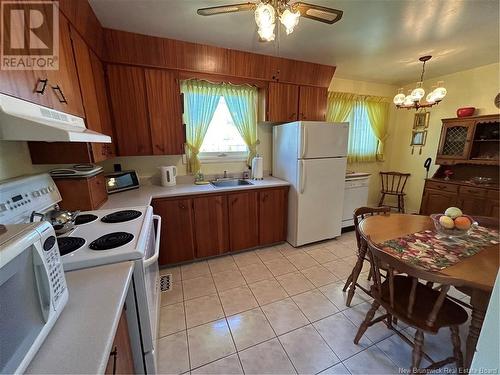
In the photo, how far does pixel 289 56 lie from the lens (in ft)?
8.48

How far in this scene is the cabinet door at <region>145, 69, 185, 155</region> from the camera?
2.21 meters

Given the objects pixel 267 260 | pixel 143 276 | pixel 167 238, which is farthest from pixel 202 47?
pixel 267 260

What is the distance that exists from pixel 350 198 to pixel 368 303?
5.36 ft

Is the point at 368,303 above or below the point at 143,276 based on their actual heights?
below

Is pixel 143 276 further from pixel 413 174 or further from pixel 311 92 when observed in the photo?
pixel 413 174

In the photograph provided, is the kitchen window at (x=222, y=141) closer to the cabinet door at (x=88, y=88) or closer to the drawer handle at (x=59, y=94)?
the cabinet door at (x=88, y=88)

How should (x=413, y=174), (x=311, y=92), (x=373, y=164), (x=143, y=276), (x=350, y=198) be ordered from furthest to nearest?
(x=373, y=164) → (x=413, y=174) → (x=350, y=198) → (x=311, y=92) → (x=143, y=276)

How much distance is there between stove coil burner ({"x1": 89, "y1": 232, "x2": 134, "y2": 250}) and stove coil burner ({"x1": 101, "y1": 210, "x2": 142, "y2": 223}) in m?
0.23

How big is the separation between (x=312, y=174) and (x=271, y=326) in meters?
1.68

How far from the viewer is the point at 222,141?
2.90 meters

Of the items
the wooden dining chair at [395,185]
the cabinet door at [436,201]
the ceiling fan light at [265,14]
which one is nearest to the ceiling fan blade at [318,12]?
the ceiling fan light at [265,14]

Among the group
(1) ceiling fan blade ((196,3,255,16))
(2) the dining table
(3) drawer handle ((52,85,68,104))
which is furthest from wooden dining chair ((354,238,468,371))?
(3) drawer handle ((52,85,68,104))

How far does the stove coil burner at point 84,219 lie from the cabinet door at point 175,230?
684mm

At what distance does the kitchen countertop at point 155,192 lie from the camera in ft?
6.15
